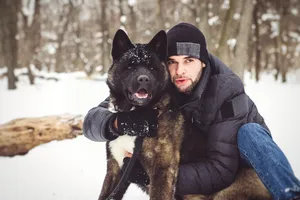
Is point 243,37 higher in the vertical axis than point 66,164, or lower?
higher

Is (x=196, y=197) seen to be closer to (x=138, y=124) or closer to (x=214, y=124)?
(x=214, y=124)

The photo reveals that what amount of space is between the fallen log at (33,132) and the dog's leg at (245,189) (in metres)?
3.52

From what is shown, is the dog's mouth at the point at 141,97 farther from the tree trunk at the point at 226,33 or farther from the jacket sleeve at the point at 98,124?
the tree trunk at the point at 226,33

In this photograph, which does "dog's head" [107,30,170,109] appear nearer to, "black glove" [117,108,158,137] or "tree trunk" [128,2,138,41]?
"black glove" [117,108,158,137]

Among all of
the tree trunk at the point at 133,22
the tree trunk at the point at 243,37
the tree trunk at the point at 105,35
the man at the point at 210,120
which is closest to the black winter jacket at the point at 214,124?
the man at the point at 210,120

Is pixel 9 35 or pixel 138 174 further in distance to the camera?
pixel 9 35

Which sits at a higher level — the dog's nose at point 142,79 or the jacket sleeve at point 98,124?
the dog's nose at point 142,79

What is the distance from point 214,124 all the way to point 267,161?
0.56 meters

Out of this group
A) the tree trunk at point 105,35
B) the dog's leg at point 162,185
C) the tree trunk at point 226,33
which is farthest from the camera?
the tree trunk at point 105,35

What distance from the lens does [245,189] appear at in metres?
2.37

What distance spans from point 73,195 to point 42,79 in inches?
488

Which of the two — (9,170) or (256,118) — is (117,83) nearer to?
(256,118)

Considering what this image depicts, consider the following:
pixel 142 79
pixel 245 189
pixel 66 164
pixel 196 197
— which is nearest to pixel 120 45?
pixel 142 79

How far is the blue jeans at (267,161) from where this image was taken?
77.2 inches
